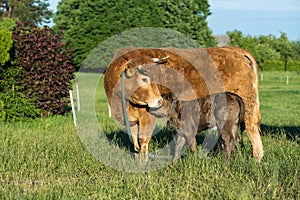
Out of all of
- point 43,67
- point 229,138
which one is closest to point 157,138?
point 229,138

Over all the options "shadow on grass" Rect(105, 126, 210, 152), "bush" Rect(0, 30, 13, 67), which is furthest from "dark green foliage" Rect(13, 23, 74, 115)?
"shadow on grass" Rect(105, 126, 210, 152)

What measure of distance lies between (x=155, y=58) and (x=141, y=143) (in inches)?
58.0

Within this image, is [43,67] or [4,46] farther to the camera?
[43,67]

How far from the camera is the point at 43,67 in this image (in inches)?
607

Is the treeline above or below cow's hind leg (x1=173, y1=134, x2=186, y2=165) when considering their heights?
above

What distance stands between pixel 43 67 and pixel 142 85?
9.26m

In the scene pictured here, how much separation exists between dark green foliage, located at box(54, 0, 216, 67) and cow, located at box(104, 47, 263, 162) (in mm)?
35551

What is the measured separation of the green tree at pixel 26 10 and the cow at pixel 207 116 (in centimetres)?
6347

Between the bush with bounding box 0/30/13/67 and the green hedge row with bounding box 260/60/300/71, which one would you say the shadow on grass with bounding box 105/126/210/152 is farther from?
the green hedge row with bounding box 260/60/300/71

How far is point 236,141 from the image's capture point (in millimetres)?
7691

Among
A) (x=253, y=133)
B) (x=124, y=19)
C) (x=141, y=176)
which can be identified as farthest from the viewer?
(x=124, y=19)

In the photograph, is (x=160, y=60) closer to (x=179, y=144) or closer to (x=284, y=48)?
(x=179, y=144)

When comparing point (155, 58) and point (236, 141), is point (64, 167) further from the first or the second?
point (236, 141)

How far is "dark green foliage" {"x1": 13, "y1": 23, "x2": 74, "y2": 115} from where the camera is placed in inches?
591
